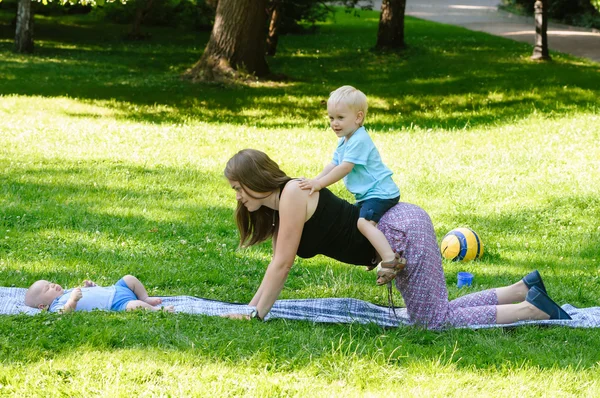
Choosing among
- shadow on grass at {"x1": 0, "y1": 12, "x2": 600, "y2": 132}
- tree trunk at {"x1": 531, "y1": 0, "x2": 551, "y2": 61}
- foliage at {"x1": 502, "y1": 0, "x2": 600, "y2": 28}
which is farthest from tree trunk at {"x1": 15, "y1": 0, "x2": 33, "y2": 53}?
foliage at {"x1": 502, "y1": 0, "x2": 600, "y2": 28}

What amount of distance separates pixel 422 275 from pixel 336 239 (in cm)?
66

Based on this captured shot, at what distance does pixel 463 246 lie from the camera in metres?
7.95

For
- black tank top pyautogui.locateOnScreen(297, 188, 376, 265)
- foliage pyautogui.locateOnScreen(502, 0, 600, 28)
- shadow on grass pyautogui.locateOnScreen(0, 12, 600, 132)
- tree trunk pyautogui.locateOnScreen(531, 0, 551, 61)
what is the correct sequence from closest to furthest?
black tank top pyautogui.locateOnScreen(297, 188, 376, 265), shadow on grass pyautogui.locateOnScreen(0, 12, 600, 132), tree trunk pyautogui.locateOnScreen(531, 0, 551, 61), foliage pyautogui.locateOnScreen(502, 0, 600, 28)

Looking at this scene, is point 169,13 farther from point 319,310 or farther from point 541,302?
point 541,302

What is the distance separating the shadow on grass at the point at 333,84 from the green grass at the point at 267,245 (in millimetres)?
92

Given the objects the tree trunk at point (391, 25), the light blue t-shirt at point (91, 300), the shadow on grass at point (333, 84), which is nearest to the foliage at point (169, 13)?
the shadow on grass at point (333, 84)

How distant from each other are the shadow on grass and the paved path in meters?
1.85

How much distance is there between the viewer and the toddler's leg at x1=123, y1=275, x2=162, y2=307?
6.35 m

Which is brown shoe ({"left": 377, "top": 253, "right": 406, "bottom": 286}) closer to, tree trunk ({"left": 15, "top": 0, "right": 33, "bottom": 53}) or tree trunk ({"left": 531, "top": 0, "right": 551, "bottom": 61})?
tree trunk ({"left": 531, "top": 0, "right": 551, "bottom": 61})

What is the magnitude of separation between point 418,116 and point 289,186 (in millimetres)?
11863

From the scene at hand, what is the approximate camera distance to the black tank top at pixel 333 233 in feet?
18.3

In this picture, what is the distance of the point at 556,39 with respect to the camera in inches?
1107

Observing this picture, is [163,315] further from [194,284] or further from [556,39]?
[556,39]

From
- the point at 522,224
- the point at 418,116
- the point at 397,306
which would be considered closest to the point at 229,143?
the point at 418,116
